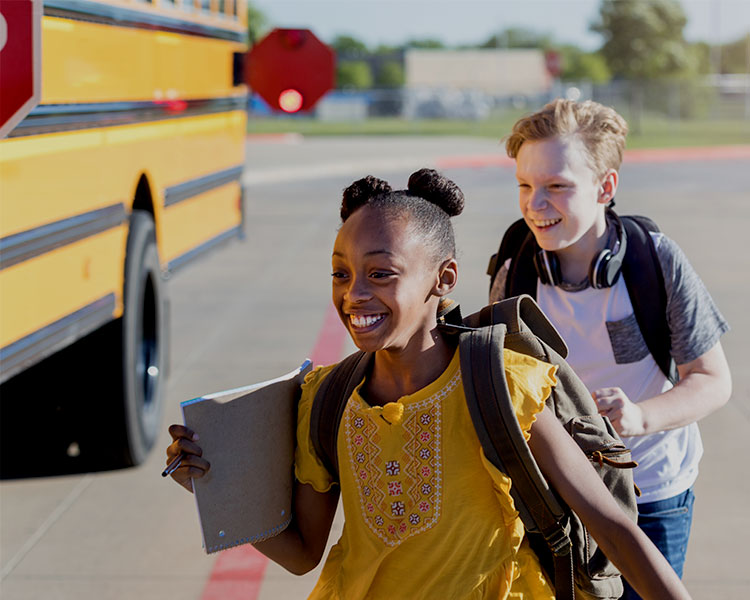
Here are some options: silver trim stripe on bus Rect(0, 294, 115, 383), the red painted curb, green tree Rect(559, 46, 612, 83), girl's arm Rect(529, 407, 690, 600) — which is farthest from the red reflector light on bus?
green tree Rect(559, 46, 612, 83)

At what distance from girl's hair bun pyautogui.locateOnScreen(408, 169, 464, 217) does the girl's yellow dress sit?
0.26m

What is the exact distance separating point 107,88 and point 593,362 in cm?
276

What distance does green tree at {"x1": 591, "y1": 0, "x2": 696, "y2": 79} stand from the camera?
50.1 metres

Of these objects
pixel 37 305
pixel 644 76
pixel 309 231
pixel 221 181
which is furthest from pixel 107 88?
pixel 644 76

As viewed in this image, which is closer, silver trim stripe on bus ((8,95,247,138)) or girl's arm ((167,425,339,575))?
girl's arm ((167,425,339,575))

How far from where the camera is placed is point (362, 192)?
191cm

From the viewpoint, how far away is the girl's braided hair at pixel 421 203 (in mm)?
1872

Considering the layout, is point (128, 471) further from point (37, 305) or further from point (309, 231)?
point (309, 231)

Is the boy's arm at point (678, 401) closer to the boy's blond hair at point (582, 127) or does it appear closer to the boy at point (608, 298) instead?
the boy at point (608, 298)

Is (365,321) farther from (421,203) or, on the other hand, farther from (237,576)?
(237,576)

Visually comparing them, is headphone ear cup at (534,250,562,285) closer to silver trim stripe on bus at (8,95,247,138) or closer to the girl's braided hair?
the girl's braided hair

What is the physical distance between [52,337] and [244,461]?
2.23m

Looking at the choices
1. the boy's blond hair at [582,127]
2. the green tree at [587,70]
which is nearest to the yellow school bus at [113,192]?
the boy's blond hair at [582,127]

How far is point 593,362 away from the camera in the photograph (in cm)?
255
